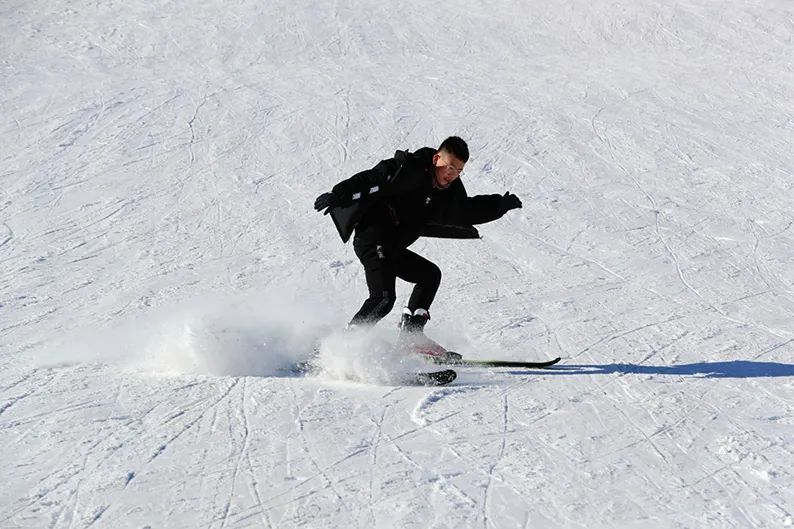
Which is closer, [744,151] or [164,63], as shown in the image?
[744,151]

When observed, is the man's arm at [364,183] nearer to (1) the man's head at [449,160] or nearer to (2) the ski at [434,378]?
(1) the man's head at [449,160]

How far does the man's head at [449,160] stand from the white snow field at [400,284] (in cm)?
111

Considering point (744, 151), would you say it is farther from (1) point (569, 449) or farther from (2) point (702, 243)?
(1) point (569, 449)

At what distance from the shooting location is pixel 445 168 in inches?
237

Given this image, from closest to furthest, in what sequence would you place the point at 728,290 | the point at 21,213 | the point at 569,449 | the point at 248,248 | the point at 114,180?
the point at 569,449, the point at 728,290, the point at 248,248, the point at 21,213, the point at 114,180

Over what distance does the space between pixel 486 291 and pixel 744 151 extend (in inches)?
199

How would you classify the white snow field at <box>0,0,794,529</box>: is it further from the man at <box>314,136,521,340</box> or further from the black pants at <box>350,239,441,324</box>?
the man at <box>314,136,521,340</box>

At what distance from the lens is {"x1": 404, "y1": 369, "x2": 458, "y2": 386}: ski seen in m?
6.01

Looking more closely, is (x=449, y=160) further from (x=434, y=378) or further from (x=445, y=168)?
(x=434, y=378)

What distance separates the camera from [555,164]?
11.4m

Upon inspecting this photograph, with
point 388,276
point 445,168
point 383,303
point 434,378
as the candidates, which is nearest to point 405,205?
point 445,168

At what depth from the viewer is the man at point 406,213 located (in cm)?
595

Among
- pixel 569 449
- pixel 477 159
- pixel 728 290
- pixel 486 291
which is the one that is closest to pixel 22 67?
pixel 477 159

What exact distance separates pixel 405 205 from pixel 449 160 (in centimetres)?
41
